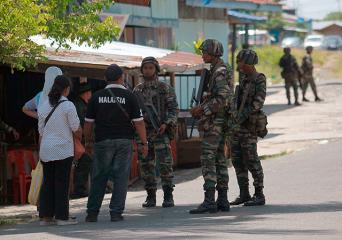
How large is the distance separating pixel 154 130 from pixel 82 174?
2.76m

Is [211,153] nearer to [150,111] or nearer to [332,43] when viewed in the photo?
[150,111]

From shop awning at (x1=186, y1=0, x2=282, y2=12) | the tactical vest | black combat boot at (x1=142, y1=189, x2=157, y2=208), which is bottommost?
black combat boot at (x1=142, y1=189, x2=157, y2=208)

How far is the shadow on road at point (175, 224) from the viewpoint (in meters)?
10.4

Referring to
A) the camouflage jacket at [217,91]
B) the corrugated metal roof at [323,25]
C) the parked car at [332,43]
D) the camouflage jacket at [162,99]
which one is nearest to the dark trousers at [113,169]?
the camouflage jacket at [217,91]

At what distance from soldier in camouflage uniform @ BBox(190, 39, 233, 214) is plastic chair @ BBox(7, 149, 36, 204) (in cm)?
415

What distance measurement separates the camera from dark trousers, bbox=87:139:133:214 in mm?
11945

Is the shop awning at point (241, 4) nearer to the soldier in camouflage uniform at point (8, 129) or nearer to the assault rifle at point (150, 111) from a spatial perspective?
the soldier in camouflage uniform at point (8, 129)

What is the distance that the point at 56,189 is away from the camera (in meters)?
11.9

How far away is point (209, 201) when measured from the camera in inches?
486

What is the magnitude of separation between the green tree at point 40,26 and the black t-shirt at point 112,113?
1406 millimetres

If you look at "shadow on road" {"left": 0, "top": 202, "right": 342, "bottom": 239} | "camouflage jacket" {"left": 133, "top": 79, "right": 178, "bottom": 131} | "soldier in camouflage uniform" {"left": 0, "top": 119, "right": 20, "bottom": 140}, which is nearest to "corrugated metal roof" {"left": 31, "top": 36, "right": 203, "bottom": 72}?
"soldier in camouflage uniform" {"left": 0, "top": 119, "right": 20, "bottom": 140}

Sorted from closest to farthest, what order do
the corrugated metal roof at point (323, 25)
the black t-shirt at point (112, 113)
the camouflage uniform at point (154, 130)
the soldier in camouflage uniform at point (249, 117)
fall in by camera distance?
1. the black t-shirt at point (112, 113)
2. the soldier in camouflage uniform at point (249, 117)
3. the camouflage uniform at point (154, 130)
4. the corrugated metal roof at point (323, 25)

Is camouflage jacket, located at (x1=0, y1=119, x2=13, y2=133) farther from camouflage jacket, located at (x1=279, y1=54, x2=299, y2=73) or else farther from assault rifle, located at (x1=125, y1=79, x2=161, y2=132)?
camouflage jacket, located at (x1=279, y1=54, x2=299, y2=73)

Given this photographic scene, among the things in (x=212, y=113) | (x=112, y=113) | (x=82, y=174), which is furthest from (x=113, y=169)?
(x=82, y=174)
